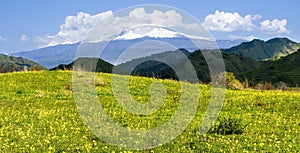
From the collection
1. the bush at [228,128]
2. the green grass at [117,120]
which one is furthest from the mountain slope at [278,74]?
the bush at [228,128]

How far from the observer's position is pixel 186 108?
77.6 ft

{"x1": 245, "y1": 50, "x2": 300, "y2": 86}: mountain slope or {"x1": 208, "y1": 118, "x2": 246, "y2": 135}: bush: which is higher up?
{"x1": 245, "y1": 50, "x2": 300, "y2": 86}: mountain slope

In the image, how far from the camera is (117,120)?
1881cm

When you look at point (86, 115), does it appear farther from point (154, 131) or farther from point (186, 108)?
point (186, 108)

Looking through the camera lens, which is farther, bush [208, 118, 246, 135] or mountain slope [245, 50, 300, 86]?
mountain slope [245, 50, 300, 86]

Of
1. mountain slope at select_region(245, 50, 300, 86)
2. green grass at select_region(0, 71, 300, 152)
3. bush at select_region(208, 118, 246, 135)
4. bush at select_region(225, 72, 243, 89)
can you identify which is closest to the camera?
green grass at select_region(0, 71, 300, 152)

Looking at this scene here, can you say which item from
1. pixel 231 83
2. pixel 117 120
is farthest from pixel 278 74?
pixel 117 120

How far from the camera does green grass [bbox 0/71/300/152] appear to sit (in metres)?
13.6

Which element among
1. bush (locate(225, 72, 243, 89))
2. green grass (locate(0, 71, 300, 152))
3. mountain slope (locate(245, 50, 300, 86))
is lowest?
green grass (locate(0, 71, 300, 152))

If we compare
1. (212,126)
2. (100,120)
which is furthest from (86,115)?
(212,126)

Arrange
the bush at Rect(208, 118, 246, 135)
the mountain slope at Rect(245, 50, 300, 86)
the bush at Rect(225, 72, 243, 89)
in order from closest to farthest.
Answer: the bush at Rect(208, 118, 246, 135)
the bush at Rect(225, 72, 243, 89)
the mountain slope at Rect(245, 50, 300, 86)

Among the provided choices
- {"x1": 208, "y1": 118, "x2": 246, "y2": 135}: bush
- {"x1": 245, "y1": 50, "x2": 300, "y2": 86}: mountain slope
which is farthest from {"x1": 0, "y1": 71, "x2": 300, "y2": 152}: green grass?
{"x1": 245, "y1": 50, "x2": 300, "y2": 86}: mountain slope

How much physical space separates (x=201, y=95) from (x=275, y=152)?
662 inches

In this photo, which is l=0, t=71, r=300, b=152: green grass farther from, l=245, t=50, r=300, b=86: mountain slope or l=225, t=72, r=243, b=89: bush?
l=245, t=50, r=300, b=86: mountain slope
